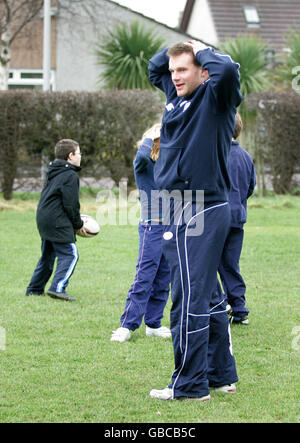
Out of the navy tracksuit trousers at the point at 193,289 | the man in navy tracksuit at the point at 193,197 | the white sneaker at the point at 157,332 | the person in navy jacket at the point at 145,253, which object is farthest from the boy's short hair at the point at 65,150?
the navy tracksuit trousers at the point at 193,289

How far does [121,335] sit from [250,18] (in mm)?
33592

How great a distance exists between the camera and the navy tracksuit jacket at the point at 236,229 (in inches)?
273

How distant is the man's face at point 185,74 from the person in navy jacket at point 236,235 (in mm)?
2411

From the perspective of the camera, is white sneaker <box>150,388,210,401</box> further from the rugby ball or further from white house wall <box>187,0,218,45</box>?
white house wall <box>187,0,218,45</box>

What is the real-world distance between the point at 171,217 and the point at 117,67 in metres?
18.3

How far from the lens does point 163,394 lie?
4.75 metres

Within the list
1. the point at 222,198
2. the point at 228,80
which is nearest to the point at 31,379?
the point at 222,198

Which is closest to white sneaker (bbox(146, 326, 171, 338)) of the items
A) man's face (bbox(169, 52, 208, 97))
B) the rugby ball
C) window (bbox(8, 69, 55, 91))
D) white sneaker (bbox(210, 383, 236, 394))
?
white sneaker (bbox(210, 383, 236, 394))

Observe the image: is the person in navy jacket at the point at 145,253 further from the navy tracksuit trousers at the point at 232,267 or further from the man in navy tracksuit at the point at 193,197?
the man in navy tracksuit at the point at 193,197

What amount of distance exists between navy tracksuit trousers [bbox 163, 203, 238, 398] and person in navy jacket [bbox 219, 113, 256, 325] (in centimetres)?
218

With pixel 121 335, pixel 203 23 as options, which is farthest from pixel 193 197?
pixel 203 23

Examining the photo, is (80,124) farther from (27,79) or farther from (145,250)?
(27,79)

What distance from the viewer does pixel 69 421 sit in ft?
14.2
